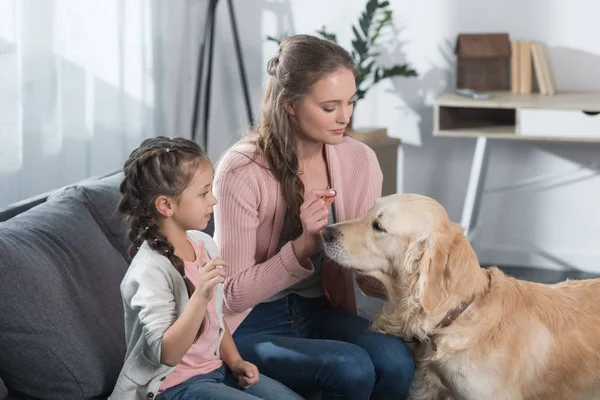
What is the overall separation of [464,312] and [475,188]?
1977 millimetres

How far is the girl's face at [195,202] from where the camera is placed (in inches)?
68.3

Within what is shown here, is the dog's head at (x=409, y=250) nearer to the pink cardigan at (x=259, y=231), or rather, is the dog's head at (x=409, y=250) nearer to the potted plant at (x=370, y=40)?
the pink cardigan at (x=259, y=231)

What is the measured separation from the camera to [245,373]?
185cm

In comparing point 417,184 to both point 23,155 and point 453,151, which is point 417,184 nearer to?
point 453,151

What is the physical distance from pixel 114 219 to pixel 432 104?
2.19m

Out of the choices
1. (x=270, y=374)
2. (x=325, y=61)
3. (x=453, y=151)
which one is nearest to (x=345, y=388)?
(x=270, y=374)

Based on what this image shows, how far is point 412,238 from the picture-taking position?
1.91 metres

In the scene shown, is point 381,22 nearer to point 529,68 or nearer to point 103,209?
point 529,68

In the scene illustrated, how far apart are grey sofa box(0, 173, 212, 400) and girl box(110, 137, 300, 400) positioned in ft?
0.62

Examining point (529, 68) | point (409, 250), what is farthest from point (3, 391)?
point (529, 68)

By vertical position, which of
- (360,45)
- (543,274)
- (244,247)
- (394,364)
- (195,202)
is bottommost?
(543,274)

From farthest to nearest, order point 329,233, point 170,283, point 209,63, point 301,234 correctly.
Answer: point 209,63 → point 301,234 → point 329,233 → point 170,283

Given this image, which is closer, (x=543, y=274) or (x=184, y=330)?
A: (x=184, y=330)

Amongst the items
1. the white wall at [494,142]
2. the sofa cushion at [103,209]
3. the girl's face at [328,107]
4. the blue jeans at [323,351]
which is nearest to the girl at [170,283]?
the blue jeans at [323,351]
